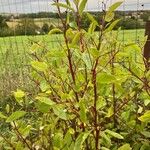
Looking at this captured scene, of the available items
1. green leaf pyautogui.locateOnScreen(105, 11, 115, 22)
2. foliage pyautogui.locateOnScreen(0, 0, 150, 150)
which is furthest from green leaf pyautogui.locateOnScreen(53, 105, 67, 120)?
green leaf pyautogui.locateOnScreen(105, 11, 115, 22)

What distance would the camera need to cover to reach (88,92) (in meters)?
1.79

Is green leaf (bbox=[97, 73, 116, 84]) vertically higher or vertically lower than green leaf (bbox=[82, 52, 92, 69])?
lower

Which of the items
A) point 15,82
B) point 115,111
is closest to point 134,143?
point 115,111

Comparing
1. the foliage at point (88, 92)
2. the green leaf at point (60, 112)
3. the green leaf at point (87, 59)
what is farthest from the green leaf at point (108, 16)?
the green leaf at point (60, 112)

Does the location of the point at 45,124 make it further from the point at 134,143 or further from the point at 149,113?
the point at 149,113

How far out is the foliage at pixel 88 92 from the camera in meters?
1.65

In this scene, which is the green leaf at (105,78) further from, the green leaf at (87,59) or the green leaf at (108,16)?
the green leaf at (108,16)

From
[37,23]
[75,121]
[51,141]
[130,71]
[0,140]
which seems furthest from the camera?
[37,23]

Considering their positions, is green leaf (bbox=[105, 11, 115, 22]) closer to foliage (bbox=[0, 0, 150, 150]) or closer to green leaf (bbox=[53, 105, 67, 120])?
foliage (bbox=[0, 0, 150, 150])

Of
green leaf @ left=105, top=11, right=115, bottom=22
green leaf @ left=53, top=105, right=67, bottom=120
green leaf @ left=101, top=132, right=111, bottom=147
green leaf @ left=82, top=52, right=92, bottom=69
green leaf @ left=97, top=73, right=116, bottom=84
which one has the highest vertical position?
green leaf @ left=105, top=11, right=115, bottom=22

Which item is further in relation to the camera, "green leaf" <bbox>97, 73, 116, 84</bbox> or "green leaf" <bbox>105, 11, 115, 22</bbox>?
"green leaf" <bbox>105, 11, 115, 22</bbox>

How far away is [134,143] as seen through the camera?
1.95 metres

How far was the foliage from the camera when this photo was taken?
5.43 ft

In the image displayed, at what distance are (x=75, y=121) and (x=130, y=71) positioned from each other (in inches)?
13.2
